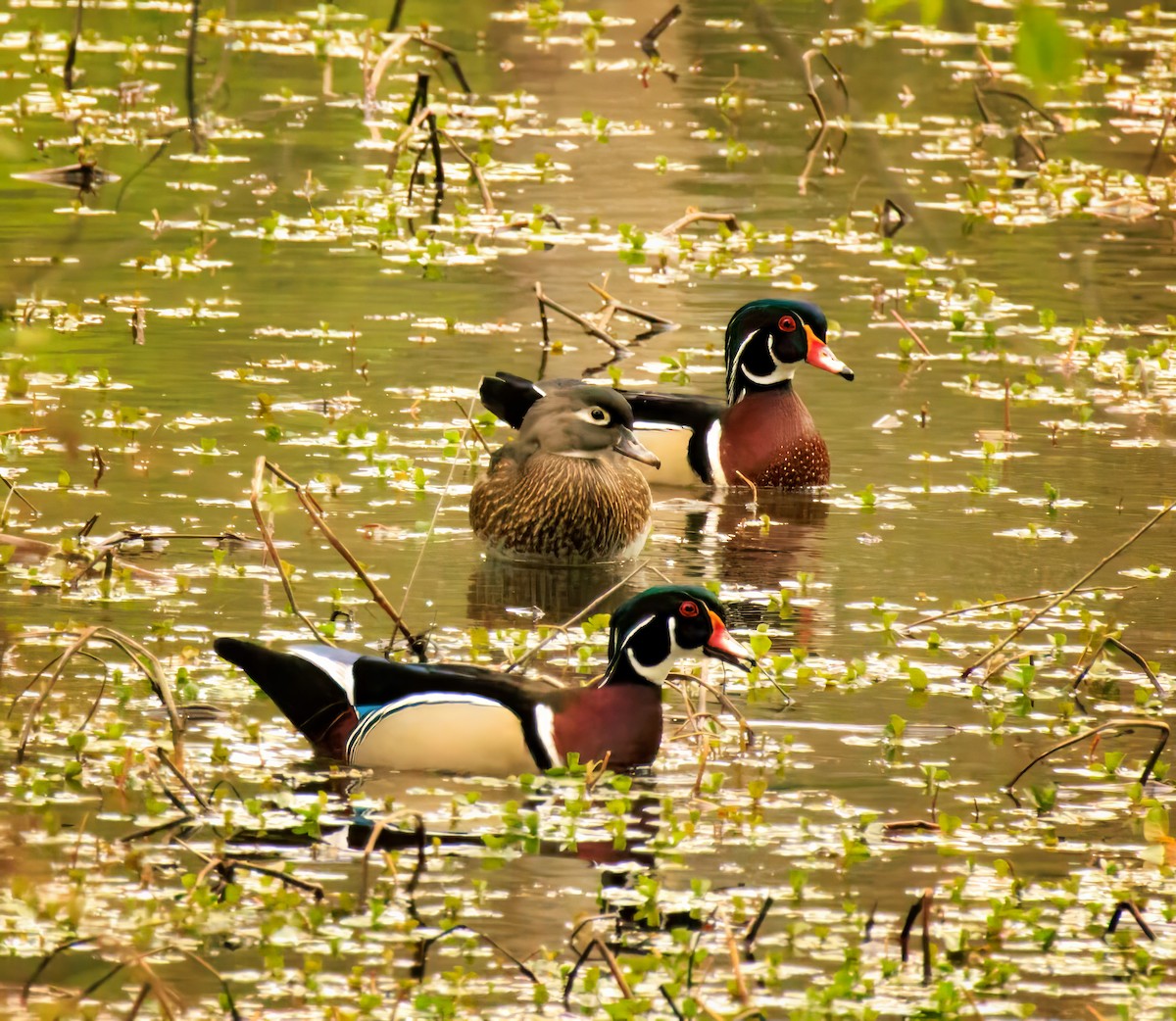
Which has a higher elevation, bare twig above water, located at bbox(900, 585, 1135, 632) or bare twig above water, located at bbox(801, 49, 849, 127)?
bare twig above water, located at bbox(801, 49, 849, 127)

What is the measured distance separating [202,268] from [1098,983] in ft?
34.1

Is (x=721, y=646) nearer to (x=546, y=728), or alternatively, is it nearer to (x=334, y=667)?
(x=546, y=728)

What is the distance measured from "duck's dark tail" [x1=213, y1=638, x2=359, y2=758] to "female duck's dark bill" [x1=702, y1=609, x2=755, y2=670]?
1160mm

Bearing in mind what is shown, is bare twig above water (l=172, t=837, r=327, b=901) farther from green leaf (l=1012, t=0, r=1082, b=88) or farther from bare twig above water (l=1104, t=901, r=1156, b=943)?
green leaf (l=1012, t=0, r=1082, b=88)

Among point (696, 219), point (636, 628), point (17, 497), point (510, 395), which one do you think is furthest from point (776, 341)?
point (636, 628)

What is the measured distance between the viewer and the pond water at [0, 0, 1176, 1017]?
6383 mm

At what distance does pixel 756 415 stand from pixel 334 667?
16.5ft

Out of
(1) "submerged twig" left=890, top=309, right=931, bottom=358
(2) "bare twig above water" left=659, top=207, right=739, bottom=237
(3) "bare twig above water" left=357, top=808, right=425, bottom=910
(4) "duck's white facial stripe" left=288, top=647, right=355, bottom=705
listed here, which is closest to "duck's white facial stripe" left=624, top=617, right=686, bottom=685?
(4) "duck's white facial stripe" left=288, top=647, right=355, bottom=705

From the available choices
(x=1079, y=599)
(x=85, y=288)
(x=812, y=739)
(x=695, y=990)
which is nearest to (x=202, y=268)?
(x=85, y=288)

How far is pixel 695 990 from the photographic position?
20.0ft

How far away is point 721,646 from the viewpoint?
7840 mm

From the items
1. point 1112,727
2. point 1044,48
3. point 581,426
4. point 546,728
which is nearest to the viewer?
point 1044,48

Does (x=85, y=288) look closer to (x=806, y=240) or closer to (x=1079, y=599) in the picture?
(x=806, y=240)

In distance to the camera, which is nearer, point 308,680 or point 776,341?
point 308,680
